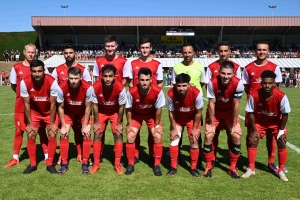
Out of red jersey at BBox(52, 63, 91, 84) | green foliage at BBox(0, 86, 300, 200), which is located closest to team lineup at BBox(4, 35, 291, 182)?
green foliage at BBox(0, 86, 300, 200)

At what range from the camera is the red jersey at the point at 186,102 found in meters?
4.75

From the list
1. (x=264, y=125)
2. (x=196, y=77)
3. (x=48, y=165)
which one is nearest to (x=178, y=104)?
(x=196, y=77)

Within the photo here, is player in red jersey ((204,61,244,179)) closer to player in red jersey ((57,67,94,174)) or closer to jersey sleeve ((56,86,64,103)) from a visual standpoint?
player in red jersey ((57,67,94,174))

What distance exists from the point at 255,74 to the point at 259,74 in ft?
0.21

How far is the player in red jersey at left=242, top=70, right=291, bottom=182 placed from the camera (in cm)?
452

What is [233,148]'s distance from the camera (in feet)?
16.0

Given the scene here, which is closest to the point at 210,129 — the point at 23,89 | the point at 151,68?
the point at 151,68

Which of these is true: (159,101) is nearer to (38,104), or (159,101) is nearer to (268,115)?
Answer: (268,115)

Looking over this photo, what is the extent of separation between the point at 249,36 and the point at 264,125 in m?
37.7

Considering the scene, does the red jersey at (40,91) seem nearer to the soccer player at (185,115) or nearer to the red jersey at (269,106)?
the soccer player at (185,115)

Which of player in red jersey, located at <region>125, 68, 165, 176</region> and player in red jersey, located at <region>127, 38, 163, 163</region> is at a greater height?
player in red jersey, located at <region>127, 38, 163, 163</region>

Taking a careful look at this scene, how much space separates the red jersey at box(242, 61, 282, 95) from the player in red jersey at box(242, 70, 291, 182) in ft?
1.80

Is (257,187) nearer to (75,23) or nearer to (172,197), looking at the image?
(172,197)

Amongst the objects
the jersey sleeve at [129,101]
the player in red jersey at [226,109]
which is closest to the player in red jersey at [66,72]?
the jersey sleeve at [129,101]
